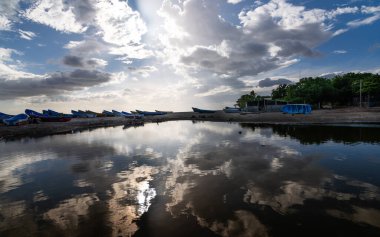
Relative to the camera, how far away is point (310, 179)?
13.0 m

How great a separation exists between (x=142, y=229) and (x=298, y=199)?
735 cm

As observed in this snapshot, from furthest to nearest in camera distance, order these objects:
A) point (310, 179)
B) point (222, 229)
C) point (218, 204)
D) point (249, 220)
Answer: point (310, 179) → point (218, 204) → point (249, 220) → point (222, 229)

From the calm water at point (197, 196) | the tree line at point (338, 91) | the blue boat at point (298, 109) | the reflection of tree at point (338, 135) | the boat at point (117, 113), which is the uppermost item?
the tree line at point (338, 91)

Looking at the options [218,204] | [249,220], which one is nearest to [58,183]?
[218,204]

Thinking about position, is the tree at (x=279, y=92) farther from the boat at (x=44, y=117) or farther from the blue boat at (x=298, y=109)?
the boat at (x=44, y=117)

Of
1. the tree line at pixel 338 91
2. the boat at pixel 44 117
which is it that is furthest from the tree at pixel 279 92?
the boat at pixel 44 117

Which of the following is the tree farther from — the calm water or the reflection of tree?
the calm water

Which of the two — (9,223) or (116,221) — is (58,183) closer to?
(9,223)

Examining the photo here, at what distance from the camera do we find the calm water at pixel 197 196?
8227 millimetres

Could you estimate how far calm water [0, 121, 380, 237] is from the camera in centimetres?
823

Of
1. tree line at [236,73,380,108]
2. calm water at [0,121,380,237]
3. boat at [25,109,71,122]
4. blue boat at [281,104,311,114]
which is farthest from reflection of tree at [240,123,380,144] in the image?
boat at [25,109,71,122]

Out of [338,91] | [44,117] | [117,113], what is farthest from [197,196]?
[117,113]

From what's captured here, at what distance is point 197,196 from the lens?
11062 millimetres

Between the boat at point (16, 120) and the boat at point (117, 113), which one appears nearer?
the boat at point (16, 120)
